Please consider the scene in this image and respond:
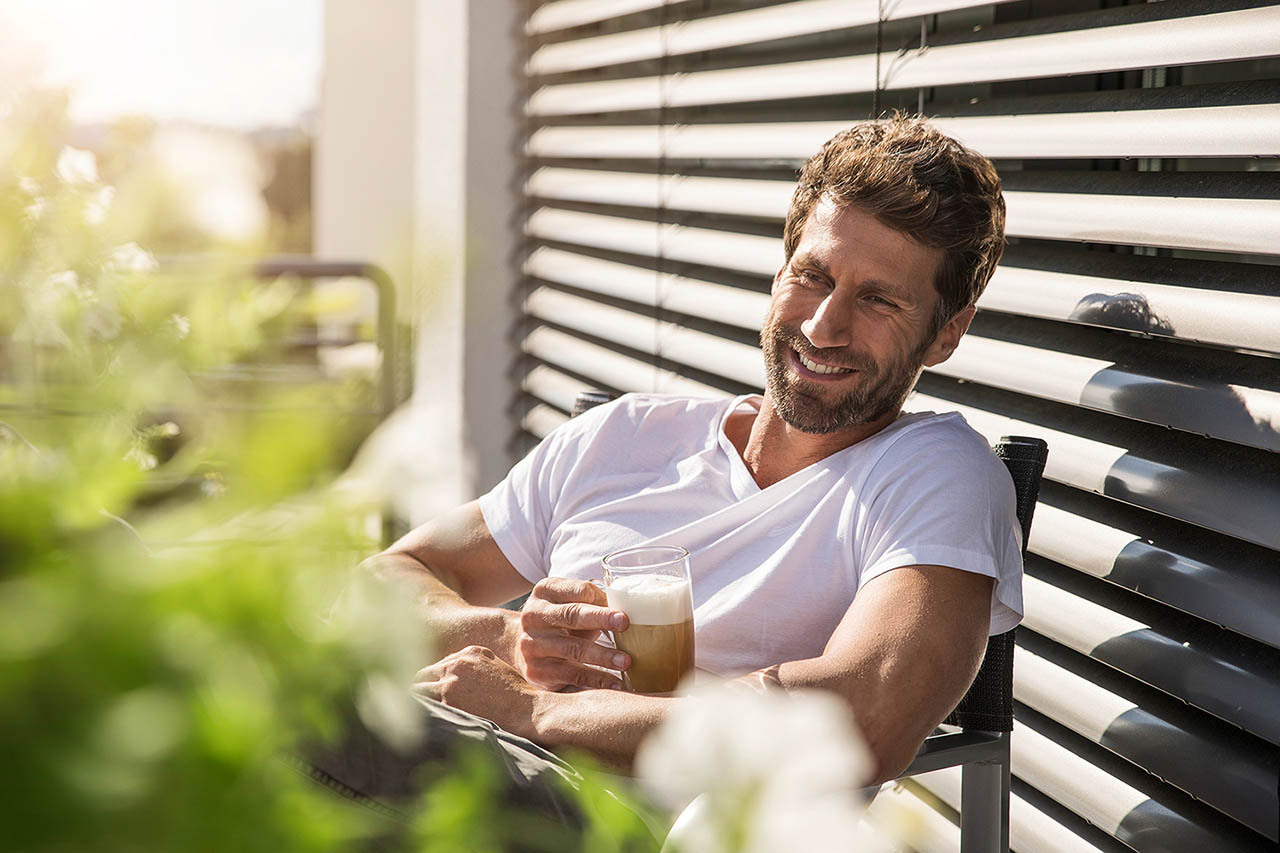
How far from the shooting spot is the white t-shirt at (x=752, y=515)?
1.57 meters

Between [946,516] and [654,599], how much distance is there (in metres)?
0.38

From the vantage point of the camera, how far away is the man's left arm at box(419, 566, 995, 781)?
4.70 ft

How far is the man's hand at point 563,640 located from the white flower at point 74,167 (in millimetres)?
1216

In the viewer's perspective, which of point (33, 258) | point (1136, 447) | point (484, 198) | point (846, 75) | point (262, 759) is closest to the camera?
point (262, 759)

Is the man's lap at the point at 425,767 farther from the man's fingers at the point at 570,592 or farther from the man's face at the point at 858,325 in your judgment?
the man's face at the point at 858,325

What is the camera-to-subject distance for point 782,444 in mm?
1877

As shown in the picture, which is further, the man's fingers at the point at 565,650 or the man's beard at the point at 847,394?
the man's beard at the point at 847,394

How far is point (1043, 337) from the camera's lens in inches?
72.4

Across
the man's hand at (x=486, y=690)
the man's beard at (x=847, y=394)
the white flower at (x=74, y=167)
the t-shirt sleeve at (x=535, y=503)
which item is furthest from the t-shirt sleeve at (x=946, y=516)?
the white flower at (x=74, y=167)

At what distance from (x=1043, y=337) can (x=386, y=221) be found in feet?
5.56

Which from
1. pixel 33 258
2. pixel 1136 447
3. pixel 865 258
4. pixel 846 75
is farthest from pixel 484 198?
pixel 33 258

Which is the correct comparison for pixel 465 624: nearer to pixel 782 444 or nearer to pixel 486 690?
pixel 486 690

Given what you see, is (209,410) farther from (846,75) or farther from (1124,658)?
(846,75)

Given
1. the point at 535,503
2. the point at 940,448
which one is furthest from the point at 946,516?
the point at 535,503
